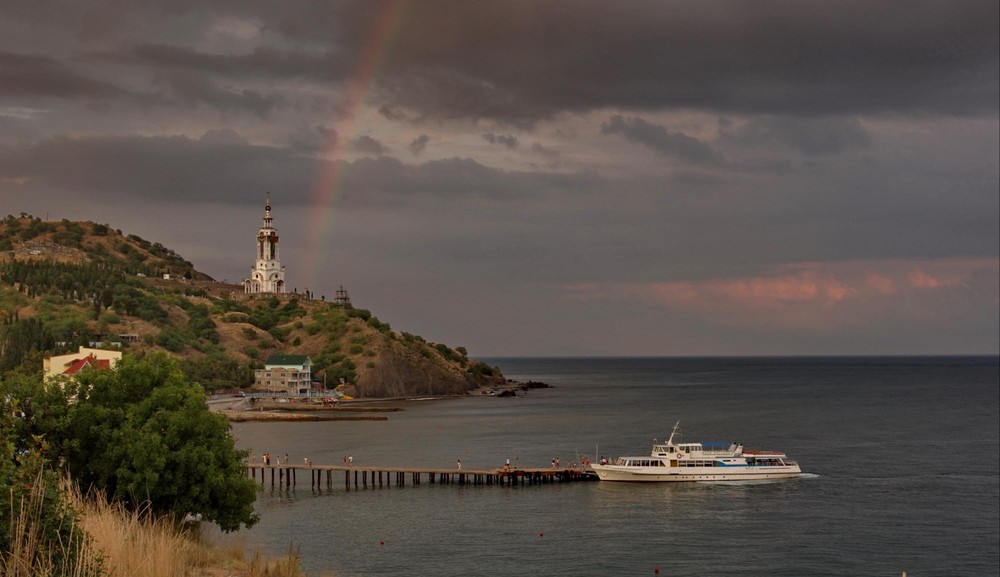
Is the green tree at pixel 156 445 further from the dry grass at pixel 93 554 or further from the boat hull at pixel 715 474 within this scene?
the boat hull at pixel 715 474

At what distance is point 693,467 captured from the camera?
9756 cm

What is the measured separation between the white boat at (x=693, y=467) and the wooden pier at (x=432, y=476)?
337 cm

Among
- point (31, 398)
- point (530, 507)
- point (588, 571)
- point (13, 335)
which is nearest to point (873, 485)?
point (530, 507)

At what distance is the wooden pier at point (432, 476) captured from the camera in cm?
9119

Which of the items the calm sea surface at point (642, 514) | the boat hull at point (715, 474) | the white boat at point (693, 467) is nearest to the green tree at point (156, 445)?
the calm sea surface at point (642, 514)

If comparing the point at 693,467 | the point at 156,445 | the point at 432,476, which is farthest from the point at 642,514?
the point at 156,445

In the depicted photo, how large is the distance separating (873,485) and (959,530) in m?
20.2

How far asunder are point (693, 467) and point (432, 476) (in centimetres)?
2636

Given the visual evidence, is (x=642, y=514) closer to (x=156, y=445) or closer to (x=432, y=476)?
(x=432, y=476)

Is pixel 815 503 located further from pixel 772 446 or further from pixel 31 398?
pixel 31 398

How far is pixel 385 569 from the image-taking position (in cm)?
Answer: 5650

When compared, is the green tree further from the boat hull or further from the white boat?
the boat hull

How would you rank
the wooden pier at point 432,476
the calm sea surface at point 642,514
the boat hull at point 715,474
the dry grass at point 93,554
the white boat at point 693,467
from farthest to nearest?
the boat hull at point 715,474
the white boat at point 693,467
the wooden pier at point 432,476
the calm sea surface at point 642,514
the dry grass at point 93,554

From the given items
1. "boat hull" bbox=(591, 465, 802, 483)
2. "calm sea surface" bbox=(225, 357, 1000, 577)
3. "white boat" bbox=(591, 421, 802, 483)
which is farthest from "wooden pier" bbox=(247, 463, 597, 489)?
"boat hull" bbox=(591, 465, 802, 483)
